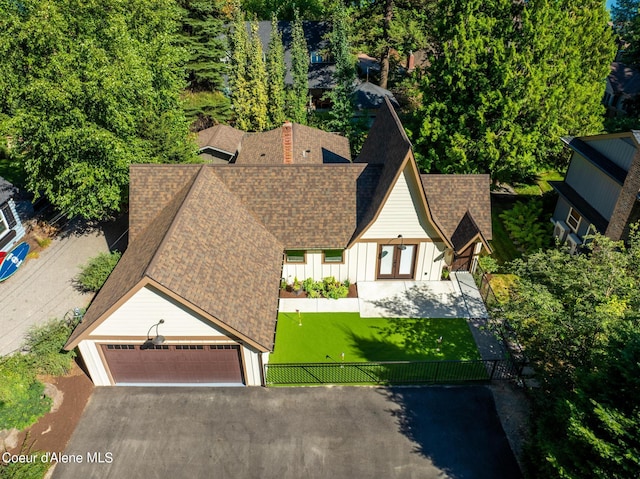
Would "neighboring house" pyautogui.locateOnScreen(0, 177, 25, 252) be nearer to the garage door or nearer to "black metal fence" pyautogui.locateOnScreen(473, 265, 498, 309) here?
the garage door

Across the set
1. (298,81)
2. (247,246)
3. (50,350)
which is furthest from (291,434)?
(298,81)

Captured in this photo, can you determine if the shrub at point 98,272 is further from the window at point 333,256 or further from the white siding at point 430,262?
the white siding at point 430,262

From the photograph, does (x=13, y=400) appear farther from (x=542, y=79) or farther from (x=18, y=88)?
(x=542, y=79)

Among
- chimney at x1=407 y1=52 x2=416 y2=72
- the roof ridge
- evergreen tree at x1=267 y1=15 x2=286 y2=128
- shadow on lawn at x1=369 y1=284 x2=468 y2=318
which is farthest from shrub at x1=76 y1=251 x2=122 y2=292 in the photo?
chimney at x1=407 y1=52 x2=416 y2=72

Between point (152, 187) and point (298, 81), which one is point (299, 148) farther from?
point (298, 81)

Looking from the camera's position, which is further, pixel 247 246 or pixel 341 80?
pixel 341 80

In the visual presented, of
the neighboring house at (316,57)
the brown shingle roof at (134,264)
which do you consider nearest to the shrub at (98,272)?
the brown shingle roof at (134,264)
